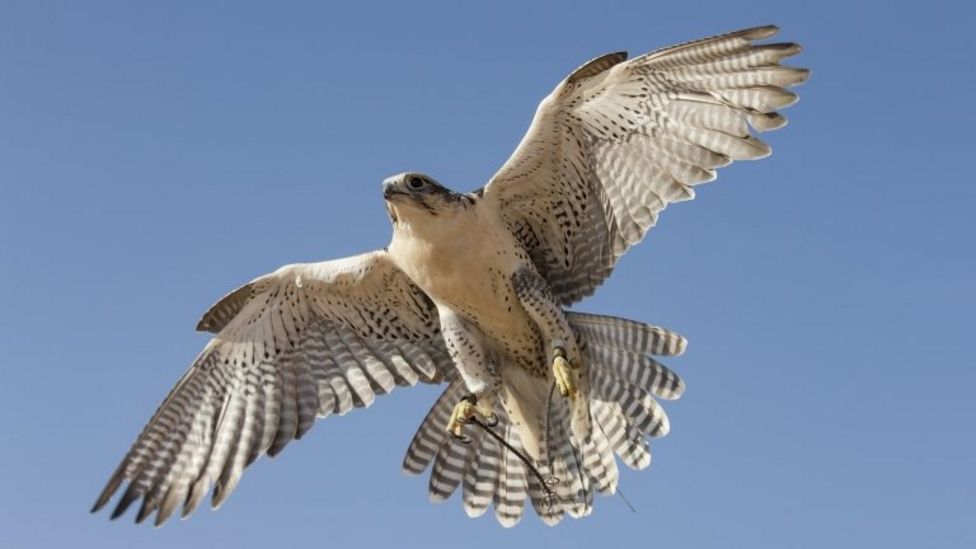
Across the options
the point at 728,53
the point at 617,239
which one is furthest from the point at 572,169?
the point at 728,53

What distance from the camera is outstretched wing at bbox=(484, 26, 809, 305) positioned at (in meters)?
10.6

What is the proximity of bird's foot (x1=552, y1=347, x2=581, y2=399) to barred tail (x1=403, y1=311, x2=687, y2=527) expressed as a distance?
33cm

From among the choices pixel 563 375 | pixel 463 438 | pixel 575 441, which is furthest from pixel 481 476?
pixel 563 375

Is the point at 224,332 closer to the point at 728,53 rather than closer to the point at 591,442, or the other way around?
the point at 591,442

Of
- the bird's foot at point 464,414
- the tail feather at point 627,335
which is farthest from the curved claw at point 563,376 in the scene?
the bird's foot at point 464,414

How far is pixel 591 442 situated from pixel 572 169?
7.03ft

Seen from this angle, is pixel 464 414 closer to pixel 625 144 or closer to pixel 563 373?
pixel 563 373

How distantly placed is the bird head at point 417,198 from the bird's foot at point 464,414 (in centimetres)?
136

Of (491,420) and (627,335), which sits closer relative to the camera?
(627,335)

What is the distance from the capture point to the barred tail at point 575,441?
11344 mm

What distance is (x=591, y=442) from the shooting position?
1179cm

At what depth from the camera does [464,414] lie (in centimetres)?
1091

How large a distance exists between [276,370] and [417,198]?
242cm

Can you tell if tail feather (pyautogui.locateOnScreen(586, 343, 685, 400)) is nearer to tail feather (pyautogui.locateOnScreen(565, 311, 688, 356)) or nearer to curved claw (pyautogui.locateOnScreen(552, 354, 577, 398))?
tail feather (pyautogui.locateOnScreen(565, 311, 688, 356))
